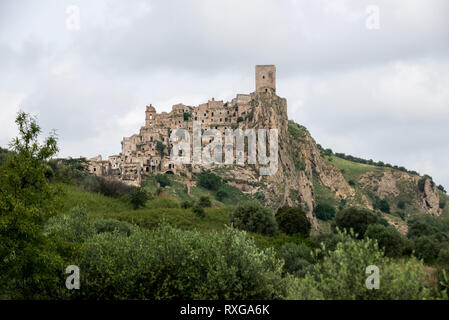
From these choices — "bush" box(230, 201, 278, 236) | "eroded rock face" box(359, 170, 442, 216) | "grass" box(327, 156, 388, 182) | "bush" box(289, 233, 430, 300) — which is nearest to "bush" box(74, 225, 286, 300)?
"bush" box(289, 233, 430, 300)

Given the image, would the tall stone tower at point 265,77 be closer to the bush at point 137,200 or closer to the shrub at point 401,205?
the shrub at point 401,205

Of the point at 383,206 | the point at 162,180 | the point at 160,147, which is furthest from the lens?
the point at 383,206

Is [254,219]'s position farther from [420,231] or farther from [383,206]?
[383,206]

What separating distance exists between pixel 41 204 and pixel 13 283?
560 cm

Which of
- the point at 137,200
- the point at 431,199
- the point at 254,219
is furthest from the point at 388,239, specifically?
the point at 431,199

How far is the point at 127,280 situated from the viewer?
32.0 m

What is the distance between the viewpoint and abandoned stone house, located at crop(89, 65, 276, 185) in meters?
120

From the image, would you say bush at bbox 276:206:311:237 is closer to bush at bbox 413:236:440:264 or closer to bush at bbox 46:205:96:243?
bush at bbox 413:236:440:264

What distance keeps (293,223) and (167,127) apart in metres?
80.5

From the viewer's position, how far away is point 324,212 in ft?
424

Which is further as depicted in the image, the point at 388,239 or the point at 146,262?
the point at 388,239

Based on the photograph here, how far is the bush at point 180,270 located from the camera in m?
30.7

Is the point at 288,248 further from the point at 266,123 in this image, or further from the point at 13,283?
the point at 266,123
